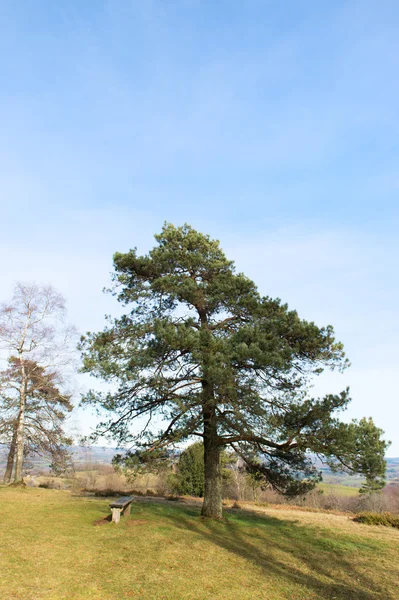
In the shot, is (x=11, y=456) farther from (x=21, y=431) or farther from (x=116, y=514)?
(x=116, y=514)

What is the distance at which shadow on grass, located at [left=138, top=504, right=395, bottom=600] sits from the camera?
8273 millimetres

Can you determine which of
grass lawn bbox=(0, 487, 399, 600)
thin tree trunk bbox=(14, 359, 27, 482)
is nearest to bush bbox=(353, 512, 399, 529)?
grass lawn bbox=(0, 487, 399, 600)

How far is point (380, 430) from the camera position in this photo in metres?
11.5

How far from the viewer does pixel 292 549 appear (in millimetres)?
10977

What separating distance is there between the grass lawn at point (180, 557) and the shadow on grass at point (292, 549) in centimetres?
3

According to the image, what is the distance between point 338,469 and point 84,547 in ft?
24.6

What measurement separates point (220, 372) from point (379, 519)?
11666 millimetres

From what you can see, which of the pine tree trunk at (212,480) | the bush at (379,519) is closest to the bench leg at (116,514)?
the pine tree trunk at (212,480)

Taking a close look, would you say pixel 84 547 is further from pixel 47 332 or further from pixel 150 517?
pixel 47 332

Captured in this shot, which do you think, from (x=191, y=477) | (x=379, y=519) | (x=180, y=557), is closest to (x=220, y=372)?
(x=180, y=557)

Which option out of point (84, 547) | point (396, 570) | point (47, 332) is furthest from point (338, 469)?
point (47, 332)

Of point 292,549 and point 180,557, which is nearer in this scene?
point 180,557

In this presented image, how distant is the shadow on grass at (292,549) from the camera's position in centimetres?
827

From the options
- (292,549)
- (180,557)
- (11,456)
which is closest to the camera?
(180,557)
